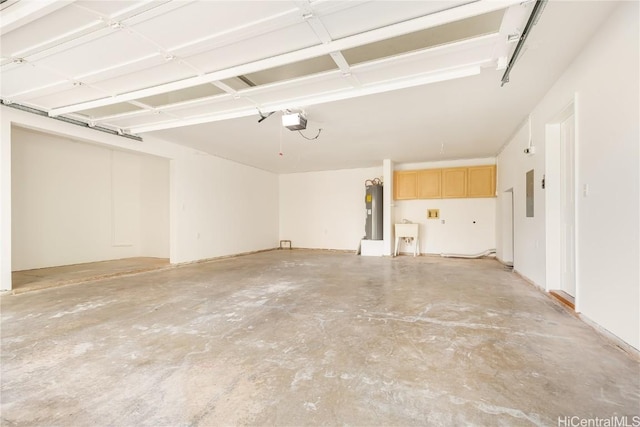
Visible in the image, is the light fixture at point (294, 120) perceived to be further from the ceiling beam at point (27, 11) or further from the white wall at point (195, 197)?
the white wall at point (195, 197)

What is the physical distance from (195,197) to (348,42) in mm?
5562

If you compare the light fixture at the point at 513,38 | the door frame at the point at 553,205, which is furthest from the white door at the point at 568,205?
the light fixture at the point at 513,38

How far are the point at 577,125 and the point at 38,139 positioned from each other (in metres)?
8.75

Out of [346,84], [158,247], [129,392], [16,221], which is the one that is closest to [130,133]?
[16,221]

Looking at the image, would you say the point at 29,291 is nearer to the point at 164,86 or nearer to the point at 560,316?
the point at 164,86

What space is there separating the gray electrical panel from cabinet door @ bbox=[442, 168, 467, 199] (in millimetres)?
1778

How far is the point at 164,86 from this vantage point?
310 cm

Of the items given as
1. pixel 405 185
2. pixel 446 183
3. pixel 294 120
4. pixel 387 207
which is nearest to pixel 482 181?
pixel 446 183

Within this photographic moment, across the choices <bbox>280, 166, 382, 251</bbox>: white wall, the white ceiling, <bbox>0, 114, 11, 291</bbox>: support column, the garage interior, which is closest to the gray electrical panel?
<bbox>280, 166, 382, 251</bbox>: white wall

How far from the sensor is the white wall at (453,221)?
753 centimetres

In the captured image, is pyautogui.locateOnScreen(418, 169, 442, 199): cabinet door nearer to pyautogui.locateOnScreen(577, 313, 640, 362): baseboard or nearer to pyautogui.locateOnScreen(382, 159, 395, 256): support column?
pyautogui.locateOnScreen(382, 159, 395, 256): support column

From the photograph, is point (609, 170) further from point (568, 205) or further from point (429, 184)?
point (429, 184)

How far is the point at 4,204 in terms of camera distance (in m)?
3.82

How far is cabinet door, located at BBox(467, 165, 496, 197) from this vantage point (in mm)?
7254
